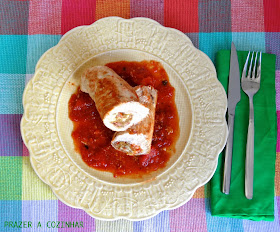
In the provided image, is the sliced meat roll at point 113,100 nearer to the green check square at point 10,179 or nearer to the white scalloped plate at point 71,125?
A: the white scalloped plate at point 71,125

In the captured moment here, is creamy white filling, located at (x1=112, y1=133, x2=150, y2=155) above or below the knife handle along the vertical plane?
above

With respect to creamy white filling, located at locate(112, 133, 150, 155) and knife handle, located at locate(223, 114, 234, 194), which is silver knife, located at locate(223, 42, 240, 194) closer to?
knife handle, located at locate(223, 114, 234, 194)

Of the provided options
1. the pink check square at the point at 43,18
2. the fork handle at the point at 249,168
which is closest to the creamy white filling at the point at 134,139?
the fork handle at the point at 249,168

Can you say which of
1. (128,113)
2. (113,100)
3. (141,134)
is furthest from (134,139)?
(113,100)

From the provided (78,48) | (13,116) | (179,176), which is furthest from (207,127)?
(13,116)

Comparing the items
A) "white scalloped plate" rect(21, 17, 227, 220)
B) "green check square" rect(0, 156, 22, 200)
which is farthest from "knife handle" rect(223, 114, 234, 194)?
"green check square" rect(0, 156, 22, 200)
